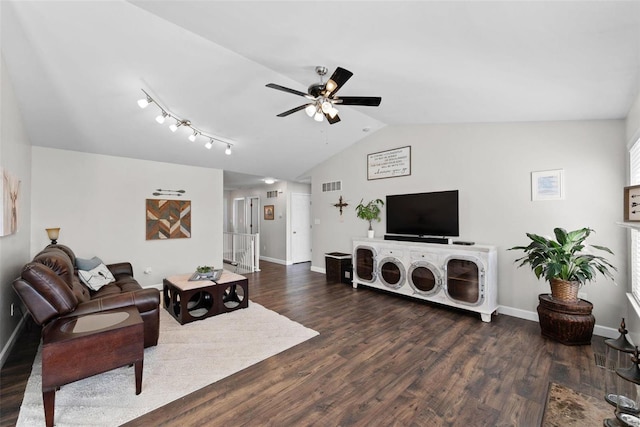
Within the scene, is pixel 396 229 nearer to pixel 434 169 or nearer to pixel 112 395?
pixel 434 169

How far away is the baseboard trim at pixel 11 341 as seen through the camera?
250 cm

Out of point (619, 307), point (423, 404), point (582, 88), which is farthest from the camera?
point (619, 307)

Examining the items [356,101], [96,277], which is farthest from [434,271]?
[96,277]

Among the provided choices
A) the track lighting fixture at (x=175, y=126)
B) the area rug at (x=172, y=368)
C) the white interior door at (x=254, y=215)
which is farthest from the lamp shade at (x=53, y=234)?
the white interior door at (x=254, y=215)

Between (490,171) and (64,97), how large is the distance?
17.9ft

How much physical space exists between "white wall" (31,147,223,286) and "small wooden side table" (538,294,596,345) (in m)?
5.63

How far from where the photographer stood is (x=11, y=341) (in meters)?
2.78

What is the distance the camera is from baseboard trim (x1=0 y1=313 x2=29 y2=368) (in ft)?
8.20

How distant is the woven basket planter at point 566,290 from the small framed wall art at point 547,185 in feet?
3.50

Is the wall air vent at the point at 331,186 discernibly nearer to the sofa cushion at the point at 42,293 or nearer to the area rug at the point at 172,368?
the area rug at the point at 172,368

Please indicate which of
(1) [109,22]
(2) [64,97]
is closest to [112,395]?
(1) [109,22]

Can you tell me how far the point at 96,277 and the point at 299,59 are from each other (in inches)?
144

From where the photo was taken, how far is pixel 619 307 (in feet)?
10.0

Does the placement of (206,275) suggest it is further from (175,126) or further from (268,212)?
(268,212)
